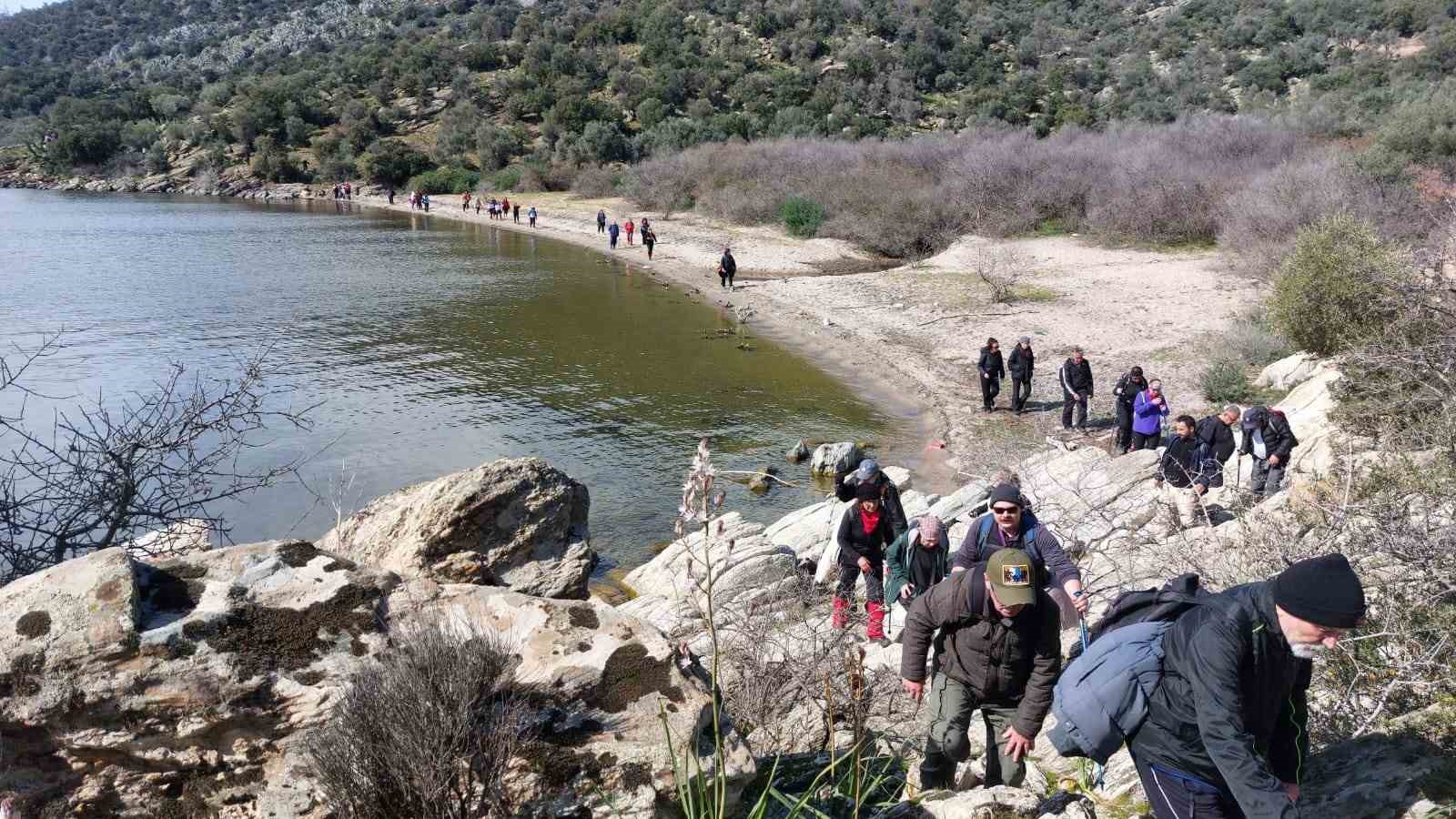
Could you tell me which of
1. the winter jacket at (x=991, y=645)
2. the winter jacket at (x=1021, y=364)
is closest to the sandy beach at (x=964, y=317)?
the winter jacket at (x=1021, y=364)

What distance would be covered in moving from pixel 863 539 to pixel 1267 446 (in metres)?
5.75

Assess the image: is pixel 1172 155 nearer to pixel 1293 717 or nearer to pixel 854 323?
pixel 854 323

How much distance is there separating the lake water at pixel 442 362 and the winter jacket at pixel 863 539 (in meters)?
5.32

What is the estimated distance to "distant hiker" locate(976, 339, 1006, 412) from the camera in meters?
17.4

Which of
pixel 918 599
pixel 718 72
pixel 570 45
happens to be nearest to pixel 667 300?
pixel 918 599

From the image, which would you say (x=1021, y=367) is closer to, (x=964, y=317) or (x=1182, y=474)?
(x=1182, y=474)

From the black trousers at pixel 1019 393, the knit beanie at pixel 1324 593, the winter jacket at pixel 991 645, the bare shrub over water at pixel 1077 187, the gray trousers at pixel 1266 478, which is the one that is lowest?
the black trousers at pixel 1019 393

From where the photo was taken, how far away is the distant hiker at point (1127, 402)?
554 inches

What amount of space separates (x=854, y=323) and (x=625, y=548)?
14.5m

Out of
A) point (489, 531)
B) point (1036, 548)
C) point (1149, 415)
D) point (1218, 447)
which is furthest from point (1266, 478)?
point (489, 531)

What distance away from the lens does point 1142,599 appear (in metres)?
3.34

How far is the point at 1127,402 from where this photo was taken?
14.1 metres

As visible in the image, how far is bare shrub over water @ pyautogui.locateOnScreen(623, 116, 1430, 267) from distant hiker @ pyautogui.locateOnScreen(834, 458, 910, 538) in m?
20.7

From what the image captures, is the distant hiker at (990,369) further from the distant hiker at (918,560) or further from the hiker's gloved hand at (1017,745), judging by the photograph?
the hiker's gloved hand at (1017,745)
